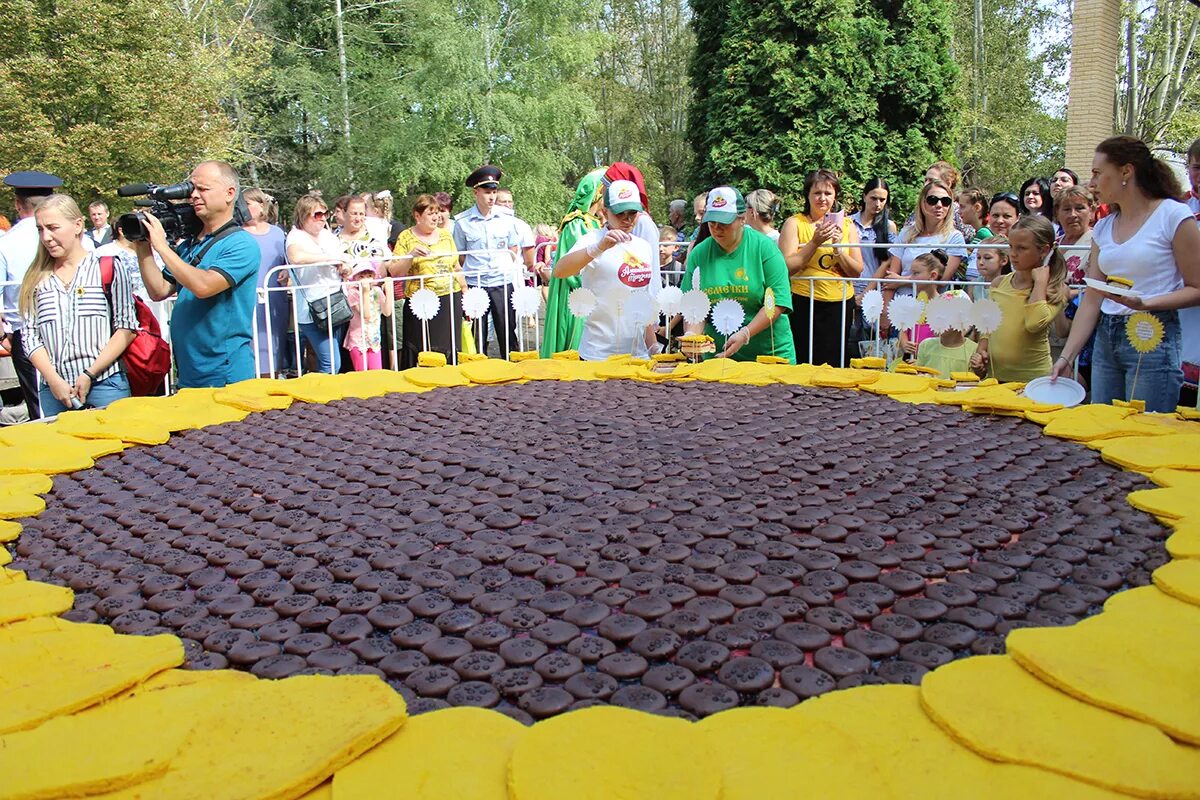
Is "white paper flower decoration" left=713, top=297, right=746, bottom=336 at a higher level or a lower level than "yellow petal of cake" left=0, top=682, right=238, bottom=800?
higher

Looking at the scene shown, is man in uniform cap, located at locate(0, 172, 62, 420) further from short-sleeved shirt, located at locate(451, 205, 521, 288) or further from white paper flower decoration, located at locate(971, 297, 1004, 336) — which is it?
white paper flower decoration, located at locate(971, 297, 1004, 336)

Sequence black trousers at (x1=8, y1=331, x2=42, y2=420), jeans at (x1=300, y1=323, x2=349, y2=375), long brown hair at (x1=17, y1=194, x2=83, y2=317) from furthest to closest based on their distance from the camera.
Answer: jeans at (x1=300, y1=323, x2=349, y2=375) < black trousers at (x1=8, y1=331, x2=42, y2=420) < long brown hair at (x1=17, y1=194, x2=83, y2=317)

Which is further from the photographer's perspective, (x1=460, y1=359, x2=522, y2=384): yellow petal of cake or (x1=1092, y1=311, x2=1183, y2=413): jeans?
(x1=460, y1=359, x2=522, y2=384): yellow petal of cake

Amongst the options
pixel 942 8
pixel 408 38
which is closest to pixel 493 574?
pixel 942 8

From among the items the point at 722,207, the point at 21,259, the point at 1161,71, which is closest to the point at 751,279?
the point at 722,207

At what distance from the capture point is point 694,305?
4812mm

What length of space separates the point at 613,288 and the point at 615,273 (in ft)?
0.30

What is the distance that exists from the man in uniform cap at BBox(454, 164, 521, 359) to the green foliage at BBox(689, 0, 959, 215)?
Answer: 9123 millimetres

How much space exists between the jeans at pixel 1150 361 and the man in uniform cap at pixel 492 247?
4487 millimetres

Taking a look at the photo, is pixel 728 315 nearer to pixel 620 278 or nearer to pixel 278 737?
pixel 620 278

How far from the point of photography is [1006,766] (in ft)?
4.30

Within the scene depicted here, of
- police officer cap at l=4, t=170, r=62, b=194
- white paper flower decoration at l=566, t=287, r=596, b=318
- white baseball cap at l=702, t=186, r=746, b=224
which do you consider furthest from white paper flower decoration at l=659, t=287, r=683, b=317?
police officer cap at l=4, t=170, r=62, b=194

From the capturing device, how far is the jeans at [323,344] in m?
6.59

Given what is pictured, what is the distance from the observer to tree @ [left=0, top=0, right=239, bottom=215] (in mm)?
15125
